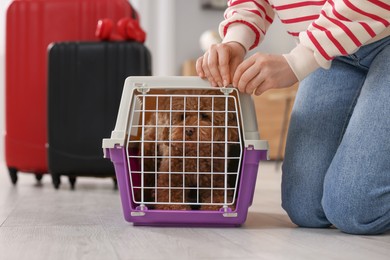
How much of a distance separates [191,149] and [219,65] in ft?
0.64

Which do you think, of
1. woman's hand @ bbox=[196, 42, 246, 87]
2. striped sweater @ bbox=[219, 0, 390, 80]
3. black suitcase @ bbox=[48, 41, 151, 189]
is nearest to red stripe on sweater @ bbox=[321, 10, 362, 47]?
striped sweater @ bbox=[219, 0, 390, 80]

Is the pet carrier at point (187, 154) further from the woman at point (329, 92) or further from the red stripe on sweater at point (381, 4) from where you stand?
the red stripe on sweater at point (381, 4)

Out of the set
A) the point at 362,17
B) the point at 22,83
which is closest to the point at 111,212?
the point at 362,17

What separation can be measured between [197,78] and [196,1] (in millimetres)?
3162

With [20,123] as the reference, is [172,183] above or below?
above

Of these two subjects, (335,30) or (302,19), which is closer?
(335,30)

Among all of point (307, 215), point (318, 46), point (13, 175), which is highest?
point (318, 46)

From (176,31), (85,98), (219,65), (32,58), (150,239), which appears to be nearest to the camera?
(150,239)

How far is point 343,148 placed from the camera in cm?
133

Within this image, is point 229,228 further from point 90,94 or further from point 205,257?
point 90,94

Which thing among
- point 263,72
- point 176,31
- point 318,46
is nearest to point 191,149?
point 263,72

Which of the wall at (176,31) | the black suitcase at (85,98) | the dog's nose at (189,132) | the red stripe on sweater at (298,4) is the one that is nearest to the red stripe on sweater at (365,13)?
the red stripe on sweater at (298,4)

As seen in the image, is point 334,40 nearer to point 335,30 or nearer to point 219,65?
point 335,30

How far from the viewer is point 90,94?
2229 millimetres
